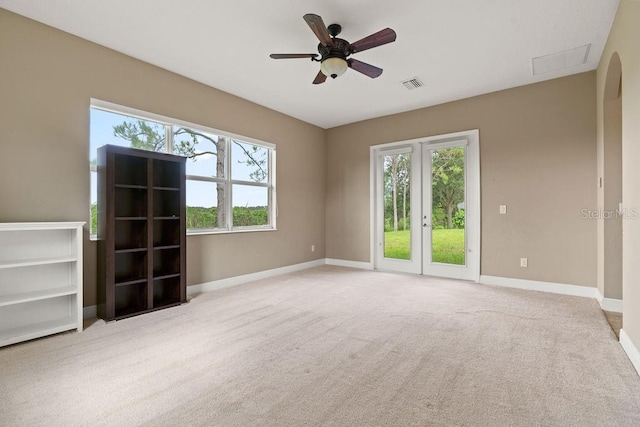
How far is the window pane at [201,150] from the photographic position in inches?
162

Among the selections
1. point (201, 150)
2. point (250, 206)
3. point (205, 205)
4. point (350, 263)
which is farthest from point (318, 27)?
point (350, 263)

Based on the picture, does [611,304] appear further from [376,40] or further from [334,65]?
[334,65]

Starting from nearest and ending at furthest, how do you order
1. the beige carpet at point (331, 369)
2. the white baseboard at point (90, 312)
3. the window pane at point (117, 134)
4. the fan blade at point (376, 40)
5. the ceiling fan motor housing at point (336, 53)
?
the beige carpet at point (331, 369)
the fan blade at point (376, 40)
the ceiling fan motor housing at point (336, 53)
the white baseboard at point (90, 312)
the window pane at point (117, 134)

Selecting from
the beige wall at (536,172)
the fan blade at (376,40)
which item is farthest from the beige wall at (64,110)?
the beige wall at (536,172)

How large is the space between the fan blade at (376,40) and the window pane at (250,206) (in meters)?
2.82

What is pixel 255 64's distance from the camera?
147 inches

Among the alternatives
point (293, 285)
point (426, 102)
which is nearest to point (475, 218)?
point (426, 102)

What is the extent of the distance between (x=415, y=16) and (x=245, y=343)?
10.8 ft

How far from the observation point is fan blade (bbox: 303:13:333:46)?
2.37 meters

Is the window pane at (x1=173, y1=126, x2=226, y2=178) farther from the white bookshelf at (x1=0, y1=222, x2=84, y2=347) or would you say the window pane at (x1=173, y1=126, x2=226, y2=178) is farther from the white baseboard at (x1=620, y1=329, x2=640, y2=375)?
the white baseboard at (x1=620, y1=329, x2=640, y2=375)

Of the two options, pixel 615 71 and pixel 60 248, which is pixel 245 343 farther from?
pixel 615 71

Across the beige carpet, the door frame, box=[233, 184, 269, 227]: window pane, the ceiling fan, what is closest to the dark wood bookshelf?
the beige carpet

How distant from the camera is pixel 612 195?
3455mm

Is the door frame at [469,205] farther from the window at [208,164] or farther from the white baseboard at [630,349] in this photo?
the window at [208,164]
